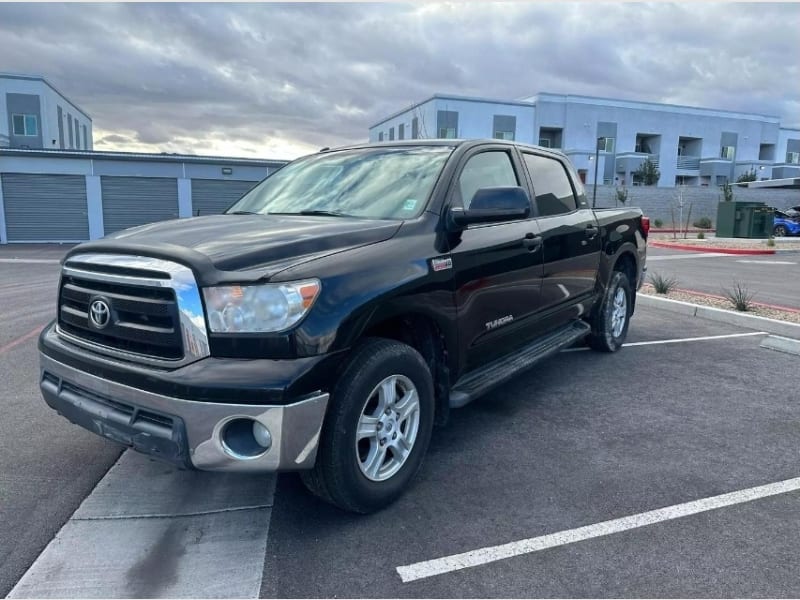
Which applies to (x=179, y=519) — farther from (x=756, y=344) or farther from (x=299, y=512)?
(x=756, y=344)

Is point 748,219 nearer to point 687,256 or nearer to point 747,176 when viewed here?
point 687,256

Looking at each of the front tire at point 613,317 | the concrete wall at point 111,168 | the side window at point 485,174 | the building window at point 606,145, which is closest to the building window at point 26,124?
the concrete wall at point 111,168

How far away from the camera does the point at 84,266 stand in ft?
9.92

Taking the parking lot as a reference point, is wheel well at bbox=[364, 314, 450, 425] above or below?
above

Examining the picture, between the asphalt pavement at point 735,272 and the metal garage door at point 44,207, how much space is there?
22992mm

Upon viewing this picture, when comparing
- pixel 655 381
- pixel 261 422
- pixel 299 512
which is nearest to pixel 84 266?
pixel 261 422

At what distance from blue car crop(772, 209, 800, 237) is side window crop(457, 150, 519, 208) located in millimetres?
30953

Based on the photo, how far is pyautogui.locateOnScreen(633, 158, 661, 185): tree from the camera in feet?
181

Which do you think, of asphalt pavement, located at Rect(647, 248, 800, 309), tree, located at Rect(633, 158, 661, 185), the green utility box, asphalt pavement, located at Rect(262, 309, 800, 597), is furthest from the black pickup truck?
tree, located at Rect(633, 158, 661, 185)

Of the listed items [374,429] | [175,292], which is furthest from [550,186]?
[175,292]

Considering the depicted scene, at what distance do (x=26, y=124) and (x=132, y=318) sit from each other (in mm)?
58953

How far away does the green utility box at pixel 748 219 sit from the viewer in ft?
85.8

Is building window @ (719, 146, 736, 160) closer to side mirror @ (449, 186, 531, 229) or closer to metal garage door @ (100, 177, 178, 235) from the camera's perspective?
metal garage door @ (100, 177, 178, 235)

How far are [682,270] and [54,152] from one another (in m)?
24.5
